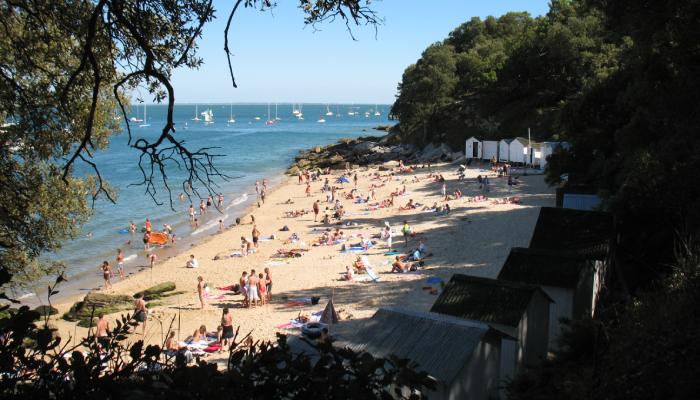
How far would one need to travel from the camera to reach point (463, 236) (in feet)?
68.5

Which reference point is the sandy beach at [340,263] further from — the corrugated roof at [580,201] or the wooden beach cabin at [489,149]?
the wooden beach cabin at [489,149]

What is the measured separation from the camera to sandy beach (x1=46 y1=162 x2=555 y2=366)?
45.8ft

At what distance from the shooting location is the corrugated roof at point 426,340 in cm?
642

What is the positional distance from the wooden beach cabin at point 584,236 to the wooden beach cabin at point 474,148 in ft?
105

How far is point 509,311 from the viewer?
802 cm

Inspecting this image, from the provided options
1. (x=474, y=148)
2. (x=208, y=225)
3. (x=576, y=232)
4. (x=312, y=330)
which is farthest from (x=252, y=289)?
(x=474, y=148)

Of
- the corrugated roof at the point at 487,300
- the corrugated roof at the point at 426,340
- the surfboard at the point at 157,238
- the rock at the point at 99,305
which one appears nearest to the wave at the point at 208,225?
the surfboard at the point at 157,238

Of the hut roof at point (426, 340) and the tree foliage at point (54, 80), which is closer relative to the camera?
the tree foliage at point (54, 80)

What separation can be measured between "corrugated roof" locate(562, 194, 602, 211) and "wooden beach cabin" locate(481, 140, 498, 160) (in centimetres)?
2627

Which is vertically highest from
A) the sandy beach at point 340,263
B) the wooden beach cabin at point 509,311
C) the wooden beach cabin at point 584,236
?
the wooden beach cabin at point 584,236

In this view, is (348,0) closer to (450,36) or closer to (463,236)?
(463,236)

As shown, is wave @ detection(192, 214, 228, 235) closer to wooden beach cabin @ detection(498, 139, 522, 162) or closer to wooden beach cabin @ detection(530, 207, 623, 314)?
wooden beach cabin @ detection(530, 207, 623, 314)

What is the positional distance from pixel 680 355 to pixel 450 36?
8633 centimetres

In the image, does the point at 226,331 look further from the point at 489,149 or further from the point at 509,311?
the point at 489,149
